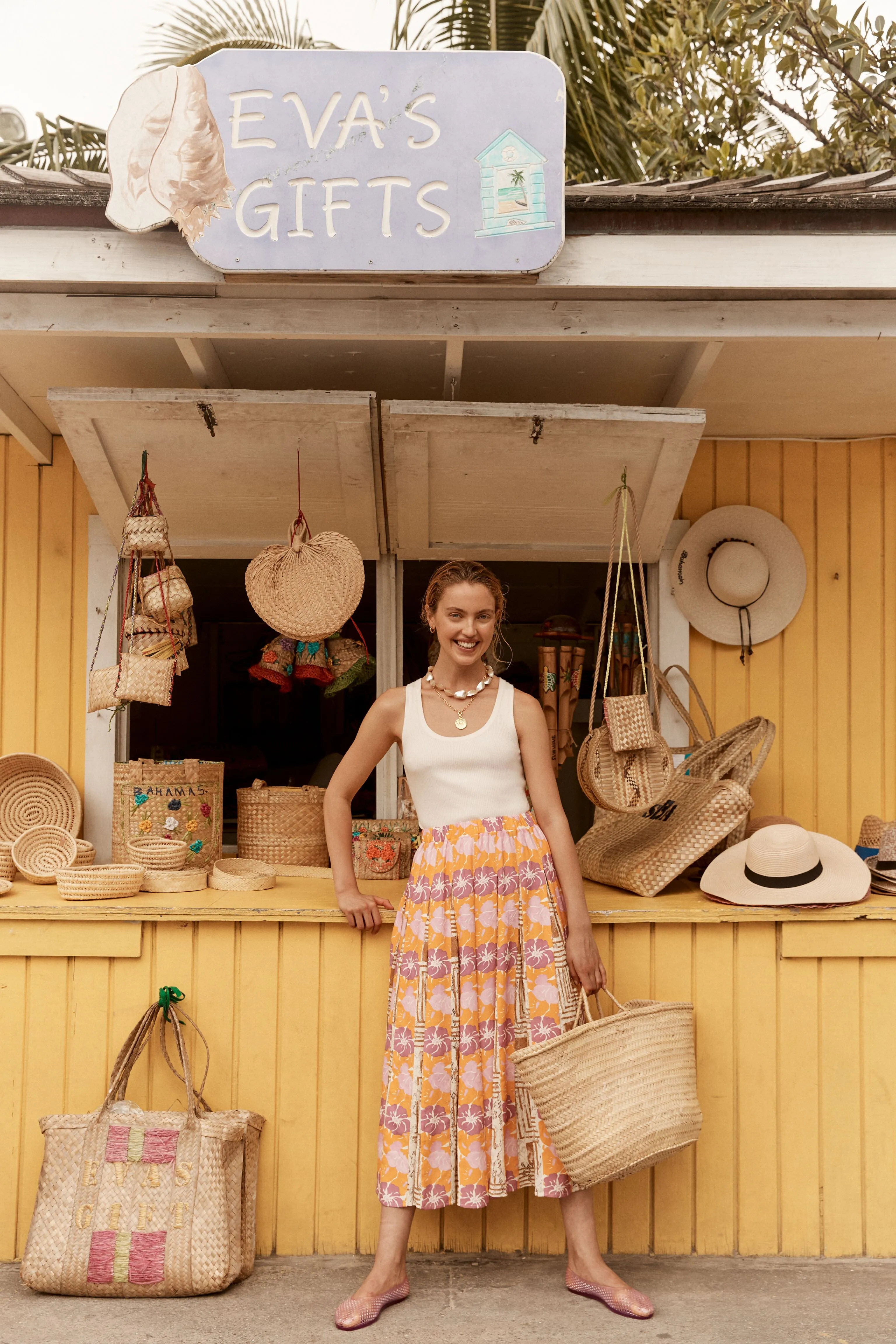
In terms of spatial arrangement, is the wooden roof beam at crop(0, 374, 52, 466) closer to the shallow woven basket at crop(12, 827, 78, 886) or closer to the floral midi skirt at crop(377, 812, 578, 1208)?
the shallow woven basket at crop(12, 827, 78, 886)

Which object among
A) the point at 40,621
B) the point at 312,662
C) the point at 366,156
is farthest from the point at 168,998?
the point at 366,156

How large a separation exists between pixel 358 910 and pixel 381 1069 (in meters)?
0.54

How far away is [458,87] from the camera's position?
8.82 feet

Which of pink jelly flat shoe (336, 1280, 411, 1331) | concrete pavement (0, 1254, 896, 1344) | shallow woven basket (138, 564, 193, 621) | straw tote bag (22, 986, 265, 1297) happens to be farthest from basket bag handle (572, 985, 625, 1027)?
shallow woven basket (138, 564, 193, 621)

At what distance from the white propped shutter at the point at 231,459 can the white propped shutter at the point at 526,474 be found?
0.12 metres

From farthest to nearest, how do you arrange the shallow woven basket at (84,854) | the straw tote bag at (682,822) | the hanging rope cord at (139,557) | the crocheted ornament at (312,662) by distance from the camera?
the crocheted ornament at (312,662)
the shallow woven basket at (84,854)
the hanging rope cord at (139,557)
the straw tote bag at (682,822)

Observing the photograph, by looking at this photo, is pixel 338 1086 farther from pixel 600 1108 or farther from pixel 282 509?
pixel 282 509

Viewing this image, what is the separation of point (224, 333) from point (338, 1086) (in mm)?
2238

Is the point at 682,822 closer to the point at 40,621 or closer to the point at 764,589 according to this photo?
the point at 764,589

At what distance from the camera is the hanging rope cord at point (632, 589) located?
10.5 ft

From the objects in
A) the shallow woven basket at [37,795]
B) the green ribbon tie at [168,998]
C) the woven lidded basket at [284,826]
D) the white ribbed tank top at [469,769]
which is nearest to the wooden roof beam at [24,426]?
the shallow woven basket at [37,795]

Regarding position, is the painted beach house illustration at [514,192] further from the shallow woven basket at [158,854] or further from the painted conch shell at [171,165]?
the shallow woven basket at [158,854]

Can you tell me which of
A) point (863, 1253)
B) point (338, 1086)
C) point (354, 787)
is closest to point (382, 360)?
point (354, 787)

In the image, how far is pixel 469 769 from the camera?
2.76 m
